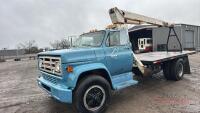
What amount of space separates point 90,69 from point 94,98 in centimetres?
74

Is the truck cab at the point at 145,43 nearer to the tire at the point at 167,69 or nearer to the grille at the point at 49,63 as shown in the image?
the tire at the point at 167,69

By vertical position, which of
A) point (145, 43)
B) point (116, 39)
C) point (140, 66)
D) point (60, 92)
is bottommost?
point (60, 92)

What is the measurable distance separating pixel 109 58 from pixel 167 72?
405 cm

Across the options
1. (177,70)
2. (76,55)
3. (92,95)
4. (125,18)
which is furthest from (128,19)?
(177,70)

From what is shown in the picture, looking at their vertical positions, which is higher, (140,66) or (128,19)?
(128,19)

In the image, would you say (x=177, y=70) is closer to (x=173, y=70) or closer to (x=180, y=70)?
(x=173, y=70)

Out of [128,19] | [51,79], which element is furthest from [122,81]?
[128,19]

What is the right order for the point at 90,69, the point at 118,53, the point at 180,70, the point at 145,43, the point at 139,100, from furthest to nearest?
the point at 145,43 → the point at 180,70 → the point at 139,100 → the point at 118,53 → the point at 90,69

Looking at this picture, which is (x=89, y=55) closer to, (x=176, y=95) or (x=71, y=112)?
(x=71, y=112)

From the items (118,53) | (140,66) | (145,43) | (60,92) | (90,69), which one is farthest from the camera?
(145,43)

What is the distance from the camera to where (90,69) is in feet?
16.5

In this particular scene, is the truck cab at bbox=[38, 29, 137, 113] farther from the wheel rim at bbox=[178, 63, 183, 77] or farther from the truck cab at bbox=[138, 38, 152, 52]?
the truck cab at bbox=[138, 38, 152, 52]

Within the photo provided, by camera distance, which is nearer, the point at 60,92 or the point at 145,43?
the point at 60,92

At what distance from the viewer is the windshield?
5.75m
